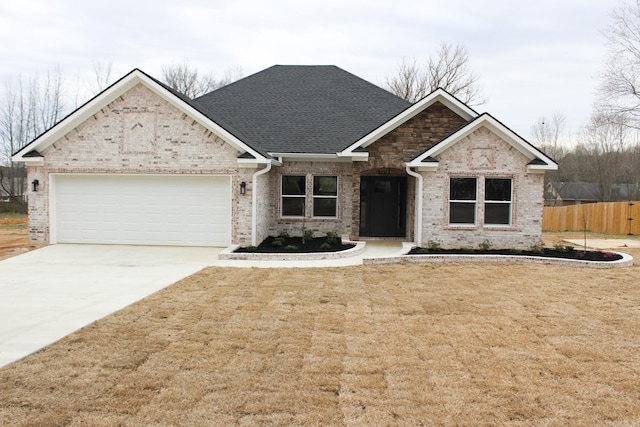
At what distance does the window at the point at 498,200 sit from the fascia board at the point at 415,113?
2.41 m

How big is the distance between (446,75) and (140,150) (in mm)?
26316

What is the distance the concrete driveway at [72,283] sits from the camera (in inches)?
258

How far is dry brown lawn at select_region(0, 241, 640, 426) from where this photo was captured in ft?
14.0

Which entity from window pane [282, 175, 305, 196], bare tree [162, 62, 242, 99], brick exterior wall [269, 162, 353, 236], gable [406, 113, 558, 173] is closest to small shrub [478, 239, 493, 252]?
gable [406, 113, 558, 173]

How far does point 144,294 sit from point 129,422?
5.09 m

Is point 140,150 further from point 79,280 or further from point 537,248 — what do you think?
point 537,248

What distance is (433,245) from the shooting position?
14523mm

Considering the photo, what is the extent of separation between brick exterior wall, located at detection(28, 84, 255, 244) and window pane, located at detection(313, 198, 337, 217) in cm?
336

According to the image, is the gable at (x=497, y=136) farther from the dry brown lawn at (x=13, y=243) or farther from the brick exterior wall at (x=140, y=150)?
the dry brown lawn at (x=13, y=243)

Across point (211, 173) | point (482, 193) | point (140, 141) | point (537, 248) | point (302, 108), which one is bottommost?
point (537, 248)

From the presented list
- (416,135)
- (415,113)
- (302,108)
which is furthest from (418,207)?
(302,108)

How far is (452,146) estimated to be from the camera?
48.4ft

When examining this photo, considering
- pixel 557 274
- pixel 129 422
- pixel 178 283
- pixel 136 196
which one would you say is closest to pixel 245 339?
pixel 129 422

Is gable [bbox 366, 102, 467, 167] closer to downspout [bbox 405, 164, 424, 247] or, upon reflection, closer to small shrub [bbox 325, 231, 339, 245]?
downspout [bbox 405, 164, 424, 247]
